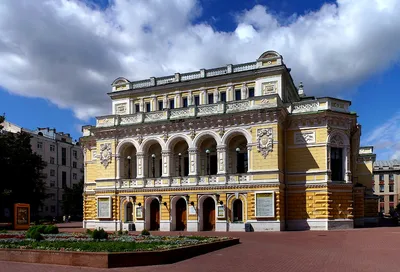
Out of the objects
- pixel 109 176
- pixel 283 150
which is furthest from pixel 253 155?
pixel 109 176

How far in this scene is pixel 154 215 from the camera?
45906mm

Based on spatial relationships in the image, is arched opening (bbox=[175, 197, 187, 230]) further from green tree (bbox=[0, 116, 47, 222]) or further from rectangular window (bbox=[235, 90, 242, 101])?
green tree (bbox=[0, 116, 47, 222])

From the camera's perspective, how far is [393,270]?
16.5m

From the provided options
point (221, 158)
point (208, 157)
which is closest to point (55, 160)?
point (208, 157)

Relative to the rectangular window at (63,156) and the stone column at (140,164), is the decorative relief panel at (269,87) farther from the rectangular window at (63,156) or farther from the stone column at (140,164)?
the rectangular window at (63,156)

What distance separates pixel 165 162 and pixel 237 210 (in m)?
8.69

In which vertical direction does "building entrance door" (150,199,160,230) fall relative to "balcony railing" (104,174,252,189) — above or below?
below

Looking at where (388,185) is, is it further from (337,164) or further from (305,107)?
(305,107)

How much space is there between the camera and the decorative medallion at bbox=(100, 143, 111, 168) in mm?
47438

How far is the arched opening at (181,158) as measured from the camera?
4625 centimetres

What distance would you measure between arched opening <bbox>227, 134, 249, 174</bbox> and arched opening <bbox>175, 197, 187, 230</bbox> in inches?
235

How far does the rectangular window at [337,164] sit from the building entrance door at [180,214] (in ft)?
48.4

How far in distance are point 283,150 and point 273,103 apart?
16.2 feet

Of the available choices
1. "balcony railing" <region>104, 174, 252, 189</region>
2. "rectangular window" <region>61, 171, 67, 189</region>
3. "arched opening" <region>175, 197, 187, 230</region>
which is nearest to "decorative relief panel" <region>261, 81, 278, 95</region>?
"balcony railing" <region>104, 174, 252, 189</region>
